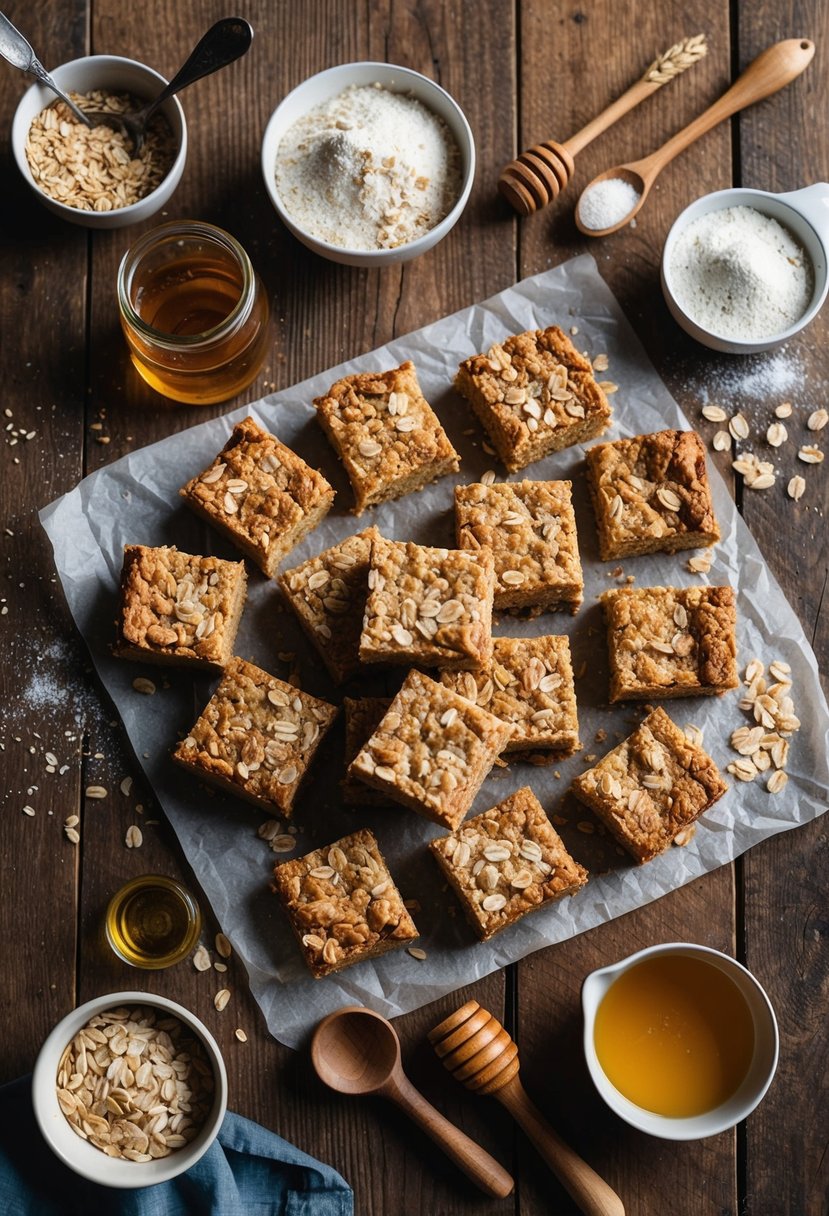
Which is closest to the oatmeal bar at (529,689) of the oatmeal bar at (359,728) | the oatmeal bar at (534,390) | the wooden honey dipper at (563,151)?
the oatmeal bar at (359,728)

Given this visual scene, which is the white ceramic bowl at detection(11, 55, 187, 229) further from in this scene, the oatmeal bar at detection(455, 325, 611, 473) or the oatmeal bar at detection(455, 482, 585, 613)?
the oatmeal bar at detection(455, 482, 585, 613)

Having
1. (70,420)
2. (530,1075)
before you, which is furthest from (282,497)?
(530,1075)

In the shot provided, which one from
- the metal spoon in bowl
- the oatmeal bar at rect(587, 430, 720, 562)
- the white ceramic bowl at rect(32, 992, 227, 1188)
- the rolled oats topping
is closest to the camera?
the white ceramic bowl at rect(32, 992, 227, 1188)

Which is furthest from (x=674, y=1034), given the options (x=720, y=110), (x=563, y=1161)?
(x=720, y=110)

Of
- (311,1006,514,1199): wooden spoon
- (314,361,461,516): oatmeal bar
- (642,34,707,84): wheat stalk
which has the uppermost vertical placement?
(642,34,707,84): wheat stalk

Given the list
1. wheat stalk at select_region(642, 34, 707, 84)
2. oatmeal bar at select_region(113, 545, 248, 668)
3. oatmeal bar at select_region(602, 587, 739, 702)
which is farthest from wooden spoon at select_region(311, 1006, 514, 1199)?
wheat stalk at select_region(642, 34, 707, 84)

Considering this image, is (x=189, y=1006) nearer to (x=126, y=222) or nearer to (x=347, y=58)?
(x=126, y=222)
